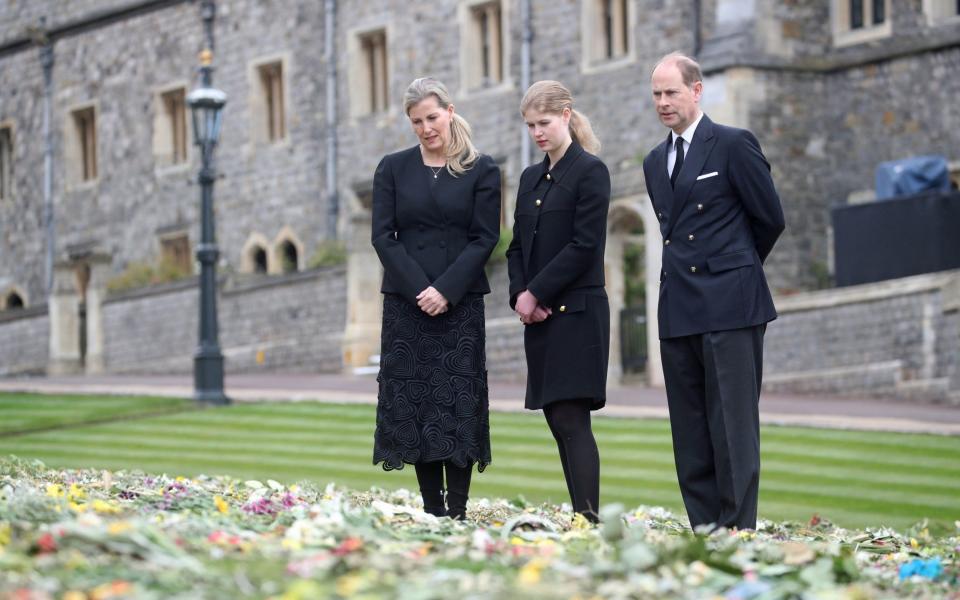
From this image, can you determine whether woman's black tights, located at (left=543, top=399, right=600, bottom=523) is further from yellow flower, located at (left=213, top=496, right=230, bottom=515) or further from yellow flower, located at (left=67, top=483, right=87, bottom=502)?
yellow flower, located at (left=67, top=483, right=87, bottom=502)

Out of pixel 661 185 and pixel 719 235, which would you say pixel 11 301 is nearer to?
pixel 661 185

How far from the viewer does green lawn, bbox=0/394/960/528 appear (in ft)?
35.3

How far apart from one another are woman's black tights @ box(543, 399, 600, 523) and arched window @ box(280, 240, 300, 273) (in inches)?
981

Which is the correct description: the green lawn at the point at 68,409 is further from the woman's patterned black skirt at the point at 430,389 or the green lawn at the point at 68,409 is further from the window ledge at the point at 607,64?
the woman's patterned black skirt at the point at 430,389

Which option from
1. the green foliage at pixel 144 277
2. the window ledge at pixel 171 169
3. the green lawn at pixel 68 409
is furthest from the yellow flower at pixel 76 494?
the window ledge at pixel 171 169

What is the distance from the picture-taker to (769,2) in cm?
2342

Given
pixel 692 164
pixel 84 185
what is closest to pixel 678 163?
pixel 692 164

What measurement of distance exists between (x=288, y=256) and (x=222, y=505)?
85.3 feet

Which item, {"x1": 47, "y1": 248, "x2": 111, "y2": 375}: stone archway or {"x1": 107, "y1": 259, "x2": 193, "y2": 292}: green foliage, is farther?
{"x1": 107, "y1": 259, "x2": 193, "y2": 292}: green foliage

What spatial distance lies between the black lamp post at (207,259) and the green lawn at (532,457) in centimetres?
126

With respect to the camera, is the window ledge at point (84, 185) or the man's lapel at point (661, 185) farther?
the window ledge at point (84, 185)

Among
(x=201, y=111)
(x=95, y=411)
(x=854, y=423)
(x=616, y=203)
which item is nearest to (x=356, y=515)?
(x=854, y=423)

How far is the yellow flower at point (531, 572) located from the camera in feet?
15.8

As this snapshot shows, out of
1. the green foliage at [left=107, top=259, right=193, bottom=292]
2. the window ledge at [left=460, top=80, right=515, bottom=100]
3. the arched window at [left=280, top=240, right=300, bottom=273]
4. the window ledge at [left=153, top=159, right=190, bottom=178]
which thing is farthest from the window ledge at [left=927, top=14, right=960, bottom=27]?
the window ledge at [left=153, top=159, right=190, bottom=178]
